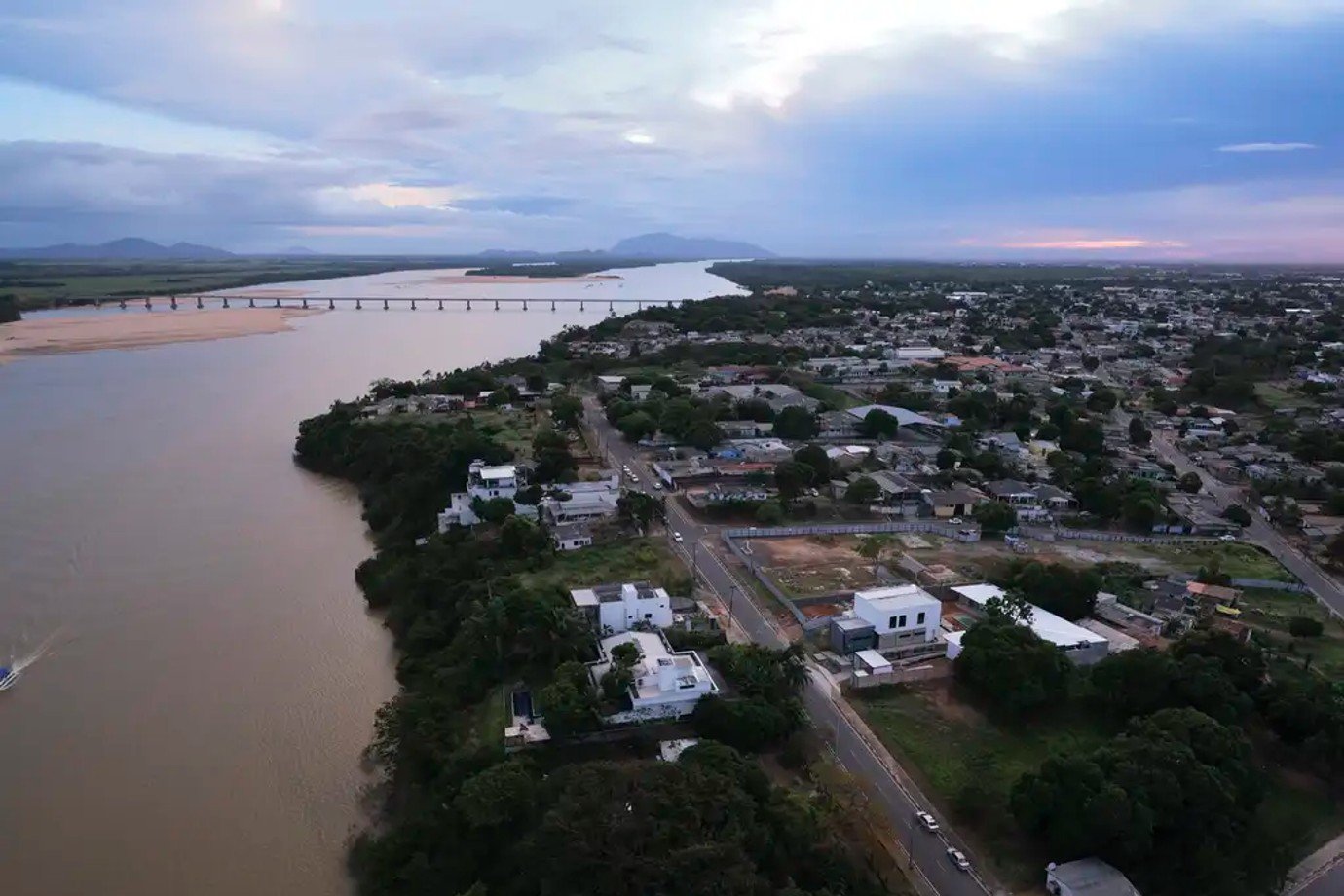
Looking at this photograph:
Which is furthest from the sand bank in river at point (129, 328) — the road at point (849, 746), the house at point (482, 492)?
the road at point (849, 746)

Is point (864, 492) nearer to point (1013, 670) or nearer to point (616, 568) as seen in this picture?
point (616, 568)

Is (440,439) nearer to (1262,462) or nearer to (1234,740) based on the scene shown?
(1234,740)

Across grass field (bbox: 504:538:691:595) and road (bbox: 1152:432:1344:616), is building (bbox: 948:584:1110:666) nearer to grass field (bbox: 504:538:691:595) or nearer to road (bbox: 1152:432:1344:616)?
grass field (bbox: 504:538:691:595)

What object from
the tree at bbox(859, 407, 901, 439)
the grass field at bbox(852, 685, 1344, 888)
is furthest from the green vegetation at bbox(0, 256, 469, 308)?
the grass field at bbox(852, 685, 1344, 888)

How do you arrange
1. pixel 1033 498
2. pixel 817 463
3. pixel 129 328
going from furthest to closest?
pixel 129 328 → pixel 817 463 → pixel 1033 498

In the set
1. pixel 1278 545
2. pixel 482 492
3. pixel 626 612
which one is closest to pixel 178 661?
pixel 482 492

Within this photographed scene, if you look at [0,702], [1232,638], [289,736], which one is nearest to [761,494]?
[1232,638]

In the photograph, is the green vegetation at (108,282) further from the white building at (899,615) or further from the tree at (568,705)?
the white building at (899,615)
